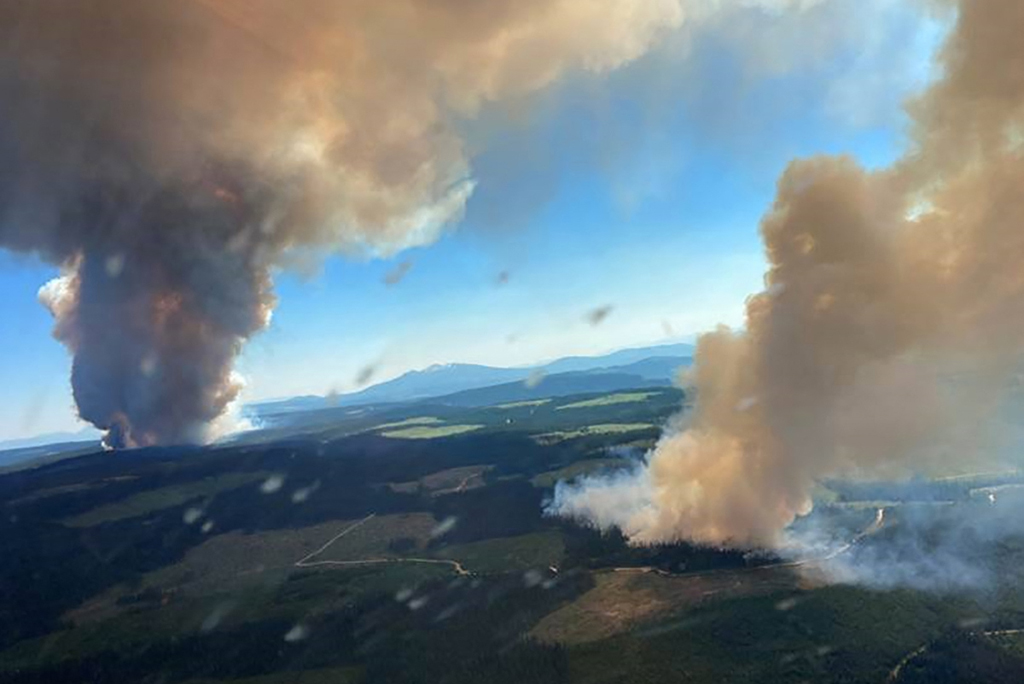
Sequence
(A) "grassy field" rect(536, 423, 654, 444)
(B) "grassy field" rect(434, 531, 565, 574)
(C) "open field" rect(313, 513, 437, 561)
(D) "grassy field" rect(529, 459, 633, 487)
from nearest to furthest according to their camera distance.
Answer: (B) "grassy field" rect(434, 531, 565, 574)
(C) "open field" rect(313, 513, 437, 561)
(D) "grassy field" rect(529, 459, 633, 487)
(A) "grassy field" rect(536, 423, 654, 444)

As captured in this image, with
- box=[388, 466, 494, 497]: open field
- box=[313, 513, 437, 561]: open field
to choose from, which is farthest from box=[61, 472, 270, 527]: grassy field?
box=[313, 513, 437, 561]: open field

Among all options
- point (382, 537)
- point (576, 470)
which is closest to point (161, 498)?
point (382, 537)

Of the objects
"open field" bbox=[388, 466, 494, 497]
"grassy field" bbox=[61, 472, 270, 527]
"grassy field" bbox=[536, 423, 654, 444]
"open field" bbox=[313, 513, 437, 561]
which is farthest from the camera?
"grassy field" bbox=[536, 423, 654, 444]

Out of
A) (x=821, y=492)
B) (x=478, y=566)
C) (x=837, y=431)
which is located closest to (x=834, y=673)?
(x=837, y=431)

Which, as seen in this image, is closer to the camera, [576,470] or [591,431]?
[576,470]

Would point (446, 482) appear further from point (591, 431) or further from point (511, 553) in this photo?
point (511, 553)

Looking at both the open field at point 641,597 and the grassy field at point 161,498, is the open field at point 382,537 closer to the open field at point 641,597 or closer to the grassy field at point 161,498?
the open field at point 641,597

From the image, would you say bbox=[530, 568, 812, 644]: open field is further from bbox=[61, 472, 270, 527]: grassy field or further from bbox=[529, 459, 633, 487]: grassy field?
bbox=[61, 472, 270, 527]: grassy field
